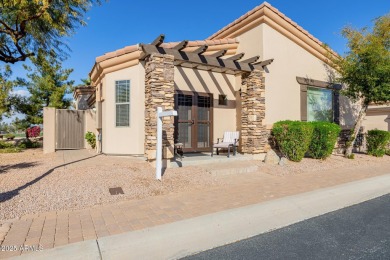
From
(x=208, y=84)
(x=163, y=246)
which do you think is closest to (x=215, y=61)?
(x=208, y=84)

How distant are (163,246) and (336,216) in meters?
3.17

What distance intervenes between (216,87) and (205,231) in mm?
7727

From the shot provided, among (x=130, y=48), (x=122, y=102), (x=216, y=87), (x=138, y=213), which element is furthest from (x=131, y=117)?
(x=138, y=213)

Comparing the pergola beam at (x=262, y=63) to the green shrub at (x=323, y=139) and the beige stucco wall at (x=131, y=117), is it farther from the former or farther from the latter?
the beige stucco wall at (x=131, y=117)

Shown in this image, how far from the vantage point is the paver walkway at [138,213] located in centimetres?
331

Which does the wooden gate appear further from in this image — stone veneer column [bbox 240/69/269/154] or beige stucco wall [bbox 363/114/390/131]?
beige stucco wall [bbox 363/114/390/131]

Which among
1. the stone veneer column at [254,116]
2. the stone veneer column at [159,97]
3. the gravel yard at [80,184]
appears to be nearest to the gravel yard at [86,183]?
the gravel yard at [80,184]

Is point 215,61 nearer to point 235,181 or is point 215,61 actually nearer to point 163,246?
point 235,181

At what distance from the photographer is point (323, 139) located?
31.5ft

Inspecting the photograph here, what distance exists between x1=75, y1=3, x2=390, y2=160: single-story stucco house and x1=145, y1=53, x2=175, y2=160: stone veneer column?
0.10 ft

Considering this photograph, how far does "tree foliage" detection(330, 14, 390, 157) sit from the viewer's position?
31.7ft

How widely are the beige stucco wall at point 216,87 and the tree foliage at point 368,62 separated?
4.98m

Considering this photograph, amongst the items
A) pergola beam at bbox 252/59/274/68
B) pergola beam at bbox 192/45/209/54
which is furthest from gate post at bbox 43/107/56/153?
pergola beam at bbox 252/59/274/68

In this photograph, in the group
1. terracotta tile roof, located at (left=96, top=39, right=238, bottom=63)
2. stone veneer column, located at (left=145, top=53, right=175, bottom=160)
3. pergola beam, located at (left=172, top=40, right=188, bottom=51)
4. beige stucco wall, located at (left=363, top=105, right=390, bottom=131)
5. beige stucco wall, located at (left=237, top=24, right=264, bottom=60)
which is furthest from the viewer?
beige stucco wall, located at (left=363, top=105, right=390, bottom=131)
